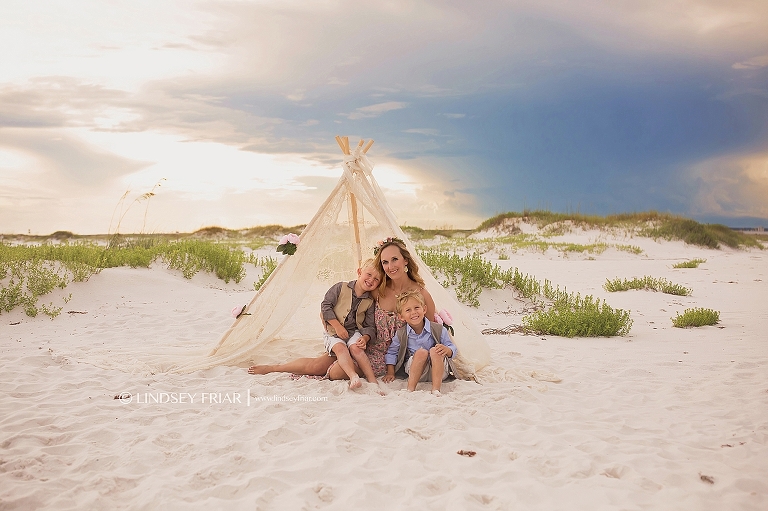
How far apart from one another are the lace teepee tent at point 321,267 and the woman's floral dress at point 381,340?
60 centimetres

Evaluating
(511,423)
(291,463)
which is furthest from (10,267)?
(511,423)

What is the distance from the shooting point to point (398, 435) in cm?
347

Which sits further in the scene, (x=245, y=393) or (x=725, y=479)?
(x=245, y=393)

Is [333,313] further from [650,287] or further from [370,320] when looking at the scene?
[650,287]

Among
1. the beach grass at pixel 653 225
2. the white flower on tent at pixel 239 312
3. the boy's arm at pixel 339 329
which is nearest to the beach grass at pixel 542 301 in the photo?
the boy's arm at pixel 339 329

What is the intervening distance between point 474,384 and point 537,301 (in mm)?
4959

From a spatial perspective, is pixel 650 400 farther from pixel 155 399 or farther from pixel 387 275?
pixel 155 399

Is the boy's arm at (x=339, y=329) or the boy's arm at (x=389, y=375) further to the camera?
the boy's arm at (x=339, y=329)

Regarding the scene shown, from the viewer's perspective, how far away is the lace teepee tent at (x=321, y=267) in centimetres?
514

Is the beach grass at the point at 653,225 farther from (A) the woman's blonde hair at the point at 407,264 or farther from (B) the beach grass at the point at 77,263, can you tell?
(A) the woman's blonde hair at the point at 407,264

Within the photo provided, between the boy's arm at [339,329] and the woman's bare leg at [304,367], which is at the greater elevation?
the boy's arm at [339,329]

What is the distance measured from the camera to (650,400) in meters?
4.34

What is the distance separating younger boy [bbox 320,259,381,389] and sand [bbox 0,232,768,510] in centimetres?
27

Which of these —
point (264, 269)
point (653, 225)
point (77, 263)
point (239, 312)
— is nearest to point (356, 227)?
point (239, 312)
